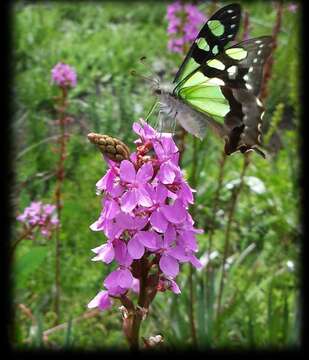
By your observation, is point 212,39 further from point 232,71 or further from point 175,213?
point 175,213

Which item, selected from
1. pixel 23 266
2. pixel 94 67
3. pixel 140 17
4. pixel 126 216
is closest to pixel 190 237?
pixel 126 216

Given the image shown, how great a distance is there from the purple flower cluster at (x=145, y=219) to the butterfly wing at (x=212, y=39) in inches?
23.7

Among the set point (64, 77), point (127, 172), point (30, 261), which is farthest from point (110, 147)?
point (64, 77)

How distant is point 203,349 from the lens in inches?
116

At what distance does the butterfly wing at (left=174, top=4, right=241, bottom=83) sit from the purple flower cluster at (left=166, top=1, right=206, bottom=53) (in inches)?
55.6

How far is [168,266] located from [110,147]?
12.5 inches

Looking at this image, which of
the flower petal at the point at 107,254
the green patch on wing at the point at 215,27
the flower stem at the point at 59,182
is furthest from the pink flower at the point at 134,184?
the flower stem at the point at 59,182

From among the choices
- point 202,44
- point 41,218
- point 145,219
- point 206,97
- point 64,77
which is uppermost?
point 64,77

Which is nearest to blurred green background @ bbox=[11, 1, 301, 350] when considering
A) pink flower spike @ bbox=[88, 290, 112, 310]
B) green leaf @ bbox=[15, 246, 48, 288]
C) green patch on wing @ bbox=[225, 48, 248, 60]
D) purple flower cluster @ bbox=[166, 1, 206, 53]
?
green leaf @ bbox=[15, 246, 48, 288]

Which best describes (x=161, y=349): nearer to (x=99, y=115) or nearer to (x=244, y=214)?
(x=244, y=214)

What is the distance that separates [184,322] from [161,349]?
0.23m

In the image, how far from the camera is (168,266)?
1420 millimetres

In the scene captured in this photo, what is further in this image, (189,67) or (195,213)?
(195,213)

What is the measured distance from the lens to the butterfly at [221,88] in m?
2.01
